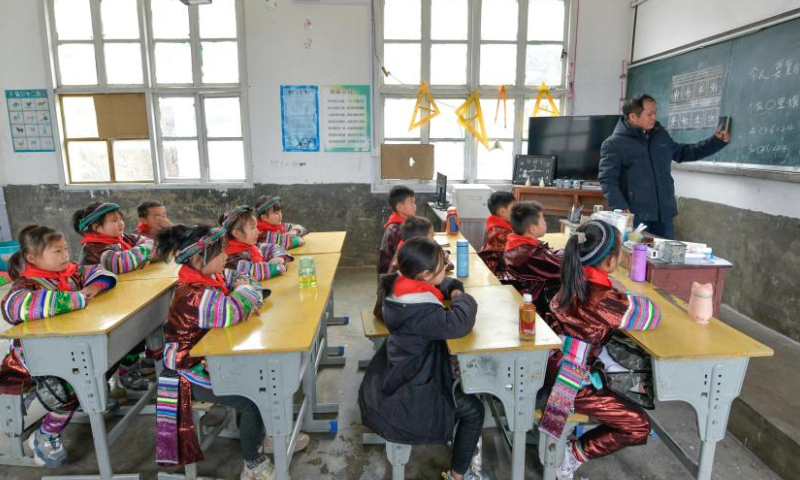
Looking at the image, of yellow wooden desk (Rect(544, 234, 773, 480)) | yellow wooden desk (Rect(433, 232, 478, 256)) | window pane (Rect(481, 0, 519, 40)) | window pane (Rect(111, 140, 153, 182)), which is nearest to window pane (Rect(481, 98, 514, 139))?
window pane (Rect(481, 0, 519, 40))

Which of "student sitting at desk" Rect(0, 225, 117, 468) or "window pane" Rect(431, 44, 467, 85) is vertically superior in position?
"window pane" Rect(431, 44, 467, 85)

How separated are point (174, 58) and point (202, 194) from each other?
4.95 ft

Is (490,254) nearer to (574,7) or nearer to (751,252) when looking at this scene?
(751,252)

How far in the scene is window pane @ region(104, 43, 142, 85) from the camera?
5398 mm

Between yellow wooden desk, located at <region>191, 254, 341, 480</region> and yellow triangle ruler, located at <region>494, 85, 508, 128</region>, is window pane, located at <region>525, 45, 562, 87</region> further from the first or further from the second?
yellow wooden desk, located at <region>191, 254, 341, 480</region>

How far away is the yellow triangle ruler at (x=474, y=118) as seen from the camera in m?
5.59

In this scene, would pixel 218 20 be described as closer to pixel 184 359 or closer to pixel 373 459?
pixel 184 359

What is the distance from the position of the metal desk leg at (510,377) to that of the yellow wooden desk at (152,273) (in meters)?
1.84

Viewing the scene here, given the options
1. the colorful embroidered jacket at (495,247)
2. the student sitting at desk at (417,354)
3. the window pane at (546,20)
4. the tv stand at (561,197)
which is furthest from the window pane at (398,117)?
the student sitting at desk at (417,354)

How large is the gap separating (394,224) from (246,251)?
1001 mm

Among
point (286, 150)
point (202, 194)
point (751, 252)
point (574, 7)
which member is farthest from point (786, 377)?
point (202, 194)

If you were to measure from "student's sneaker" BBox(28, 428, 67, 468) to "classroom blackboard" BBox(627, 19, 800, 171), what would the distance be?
457 cm

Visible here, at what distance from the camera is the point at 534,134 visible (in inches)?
215

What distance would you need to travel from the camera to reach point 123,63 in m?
5.43
